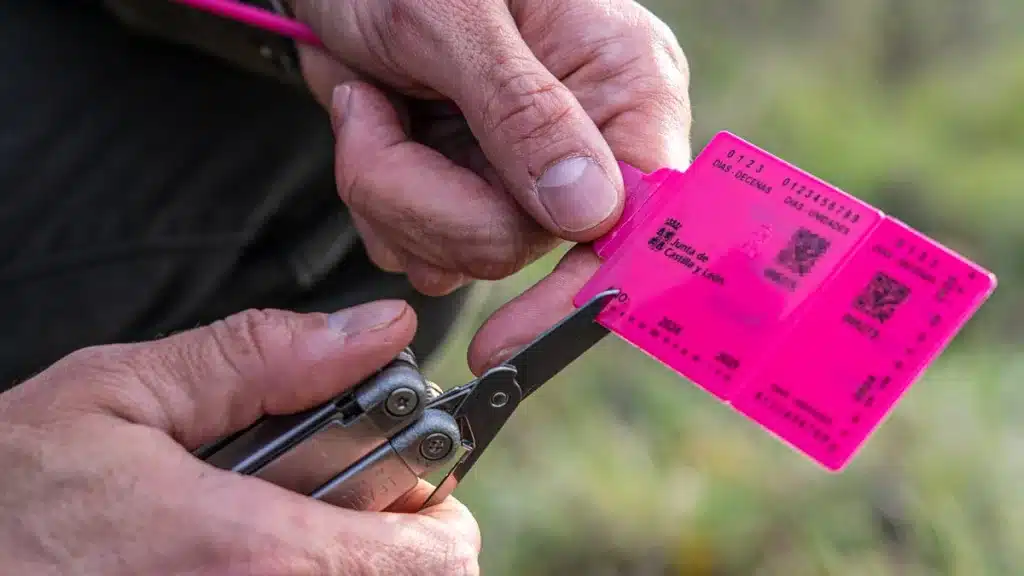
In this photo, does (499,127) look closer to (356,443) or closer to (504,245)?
(504,245)

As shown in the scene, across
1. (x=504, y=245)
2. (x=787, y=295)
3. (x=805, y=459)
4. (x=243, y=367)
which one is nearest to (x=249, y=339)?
(x=243, y=367)

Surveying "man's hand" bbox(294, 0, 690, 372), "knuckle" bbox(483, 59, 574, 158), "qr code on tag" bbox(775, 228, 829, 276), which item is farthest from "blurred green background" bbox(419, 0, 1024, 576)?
"qr code on tag" bbox(775, 228, 829, 276)

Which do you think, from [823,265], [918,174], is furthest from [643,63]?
[918,174]

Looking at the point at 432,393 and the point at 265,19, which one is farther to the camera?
the point at 265,19

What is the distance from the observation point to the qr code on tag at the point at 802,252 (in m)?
0.67

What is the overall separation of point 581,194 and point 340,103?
32cm

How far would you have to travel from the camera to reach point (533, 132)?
2.59ft

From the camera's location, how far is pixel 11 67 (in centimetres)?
115

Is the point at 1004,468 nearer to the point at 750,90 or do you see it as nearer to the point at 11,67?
the point at 750,90

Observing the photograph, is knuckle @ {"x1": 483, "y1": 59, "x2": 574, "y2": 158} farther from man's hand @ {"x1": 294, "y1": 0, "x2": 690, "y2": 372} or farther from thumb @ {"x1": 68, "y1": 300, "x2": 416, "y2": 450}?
thumb @ {"x1": 68, "y1": 300, "x2": 416, "y2": 450}

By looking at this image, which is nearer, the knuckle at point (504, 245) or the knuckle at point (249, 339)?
the knuckle at point (249, 339)

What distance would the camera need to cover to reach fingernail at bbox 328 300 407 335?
2.37ft

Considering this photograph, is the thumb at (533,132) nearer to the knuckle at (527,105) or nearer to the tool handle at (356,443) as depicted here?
the knuckle at (527,105)

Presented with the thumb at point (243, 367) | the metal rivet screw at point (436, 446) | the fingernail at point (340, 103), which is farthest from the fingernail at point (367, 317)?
the fingernail at point (340, 103)
